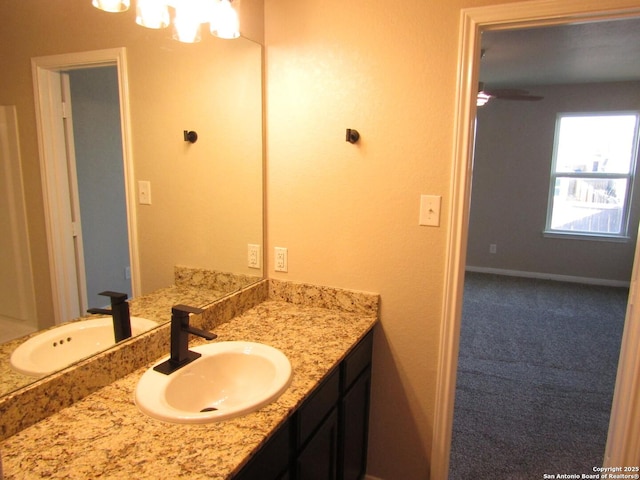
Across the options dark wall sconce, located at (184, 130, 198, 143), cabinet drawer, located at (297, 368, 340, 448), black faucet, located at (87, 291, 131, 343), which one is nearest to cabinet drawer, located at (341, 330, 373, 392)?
cabinet drawer, located at (297, 368, 340, 448)

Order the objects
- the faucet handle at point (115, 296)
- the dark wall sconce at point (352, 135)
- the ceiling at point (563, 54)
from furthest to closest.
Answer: the ceiling at point (563, 54)
the dark wall sconce at point (352, 135)
the faucet handle at point (115, 296)

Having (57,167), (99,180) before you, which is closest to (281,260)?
(99,180)

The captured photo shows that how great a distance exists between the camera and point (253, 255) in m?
1.96

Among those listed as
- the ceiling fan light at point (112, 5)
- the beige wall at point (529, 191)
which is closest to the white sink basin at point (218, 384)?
the ceiling fan light at point (112, 5)

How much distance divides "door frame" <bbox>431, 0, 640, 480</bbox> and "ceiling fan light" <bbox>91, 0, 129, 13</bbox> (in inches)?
45.4

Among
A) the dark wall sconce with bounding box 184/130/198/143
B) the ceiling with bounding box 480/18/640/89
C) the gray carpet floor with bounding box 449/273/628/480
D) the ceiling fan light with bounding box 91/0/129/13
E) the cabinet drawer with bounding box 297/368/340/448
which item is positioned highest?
the ceiling with bounding box 480/18/640/89

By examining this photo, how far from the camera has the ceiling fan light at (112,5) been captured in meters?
1.18

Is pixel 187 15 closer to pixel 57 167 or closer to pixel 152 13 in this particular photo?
pixel 152 13

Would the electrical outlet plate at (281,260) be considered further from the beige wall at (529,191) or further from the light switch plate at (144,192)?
the beige wall at (529,191)

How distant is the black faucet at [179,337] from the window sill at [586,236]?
17.8ft

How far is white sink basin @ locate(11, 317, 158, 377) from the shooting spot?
1029 millimetres

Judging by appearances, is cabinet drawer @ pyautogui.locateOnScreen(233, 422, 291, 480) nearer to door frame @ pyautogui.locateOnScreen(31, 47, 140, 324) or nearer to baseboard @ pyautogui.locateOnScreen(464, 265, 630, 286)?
door frame @ pyautogui.locateOnScreen(31, 47, 140, 324)

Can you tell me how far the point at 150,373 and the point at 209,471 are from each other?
1.51ft

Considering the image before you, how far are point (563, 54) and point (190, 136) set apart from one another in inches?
147
